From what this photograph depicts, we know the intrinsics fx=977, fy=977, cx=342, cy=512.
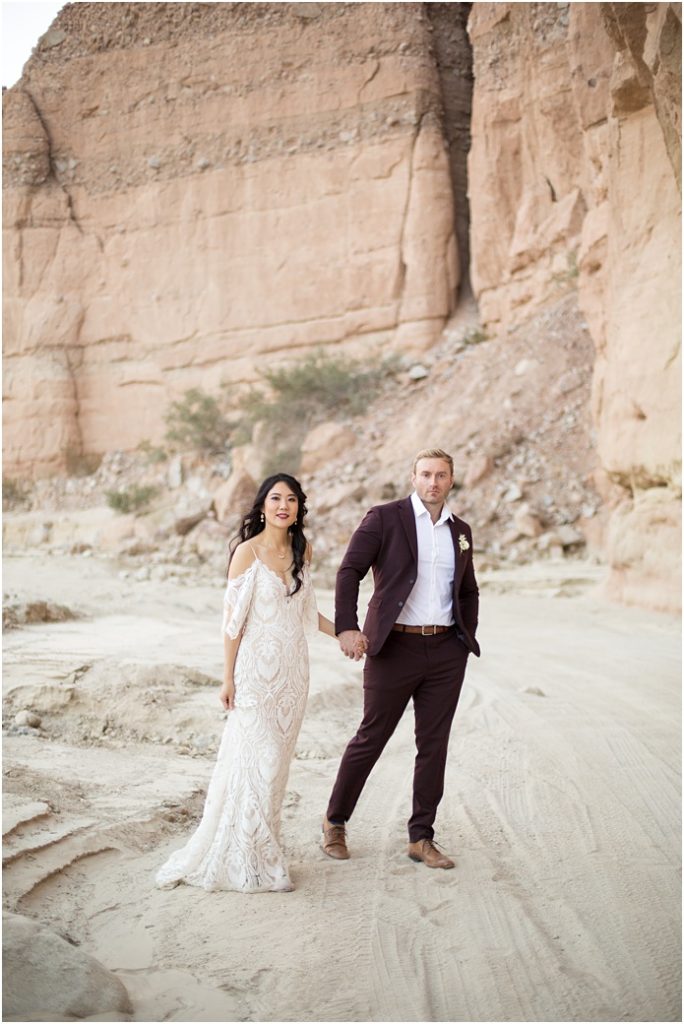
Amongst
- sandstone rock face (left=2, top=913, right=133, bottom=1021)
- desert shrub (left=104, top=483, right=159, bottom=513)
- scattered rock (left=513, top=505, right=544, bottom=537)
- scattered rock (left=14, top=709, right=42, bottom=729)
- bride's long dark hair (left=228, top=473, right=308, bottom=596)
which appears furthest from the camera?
desert shrub (left=104, top=483, right=159, bottom=513)

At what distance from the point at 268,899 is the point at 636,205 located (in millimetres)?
8895

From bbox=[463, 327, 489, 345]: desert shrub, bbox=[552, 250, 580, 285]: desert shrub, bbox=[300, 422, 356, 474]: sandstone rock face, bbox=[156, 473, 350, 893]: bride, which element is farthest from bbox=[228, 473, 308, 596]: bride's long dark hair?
bbox=[463, 327, 489, 345]: desert shrub

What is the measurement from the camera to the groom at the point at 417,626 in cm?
430

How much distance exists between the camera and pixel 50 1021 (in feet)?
8.95

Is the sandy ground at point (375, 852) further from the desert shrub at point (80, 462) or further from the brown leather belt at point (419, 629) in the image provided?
the desert shrub at point (80, 462)

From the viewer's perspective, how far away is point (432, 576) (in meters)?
4.34

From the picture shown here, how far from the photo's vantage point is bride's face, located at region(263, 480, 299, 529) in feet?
14.1

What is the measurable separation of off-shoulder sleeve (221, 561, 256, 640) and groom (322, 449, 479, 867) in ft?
1.27

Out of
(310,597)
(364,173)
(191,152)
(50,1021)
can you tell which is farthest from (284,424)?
(50,1021)

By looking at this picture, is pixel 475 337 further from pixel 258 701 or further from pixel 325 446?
pixel 258 701

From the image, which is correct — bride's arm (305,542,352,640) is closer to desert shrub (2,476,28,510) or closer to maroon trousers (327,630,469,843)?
maroon trousers (327,630,469,843)

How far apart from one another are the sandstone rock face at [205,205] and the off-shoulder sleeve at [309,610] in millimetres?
19485

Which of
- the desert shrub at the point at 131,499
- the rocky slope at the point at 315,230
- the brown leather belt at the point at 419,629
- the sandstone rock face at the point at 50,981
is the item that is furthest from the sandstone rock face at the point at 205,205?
the sandstone rock face at the point at 50,981

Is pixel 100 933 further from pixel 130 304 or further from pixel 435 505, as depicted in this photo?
pixel 130 304
